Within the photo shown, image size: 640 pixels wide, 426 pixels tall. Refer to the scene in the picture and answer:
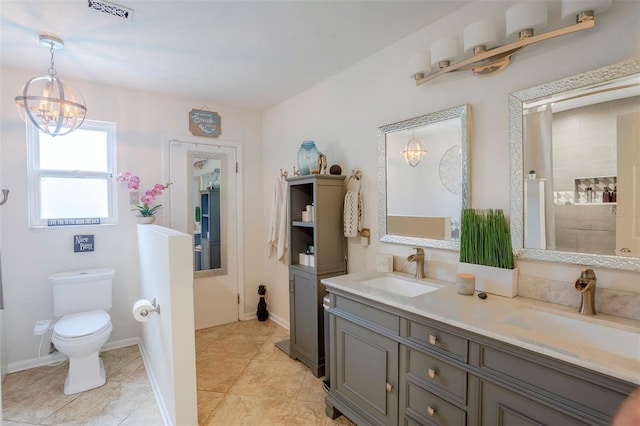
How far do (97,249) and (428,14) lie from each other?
11.1ft

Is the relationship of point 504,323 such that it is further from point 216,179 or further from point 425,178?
point 216,179

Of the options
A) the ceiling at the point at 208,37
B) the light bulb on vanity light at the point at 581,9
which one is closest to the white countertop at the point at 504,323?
the light bulb on vanity light at the point at 581,9

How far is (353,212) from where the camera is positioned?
2504mm

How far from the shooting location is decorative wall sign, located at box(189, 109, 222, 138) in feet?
11.3

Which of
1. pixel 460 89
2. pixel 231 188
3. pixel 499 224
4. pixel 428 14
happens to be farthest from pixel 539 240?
pixel 231 188

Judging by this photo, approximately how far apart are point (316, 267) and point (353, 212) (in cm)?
54

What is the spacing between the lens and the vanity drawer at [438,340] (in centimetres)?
130

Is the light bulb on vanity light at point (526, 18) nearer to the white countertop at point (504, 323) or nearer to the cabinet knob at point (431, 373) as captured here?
the white countertop at point (504, 323)

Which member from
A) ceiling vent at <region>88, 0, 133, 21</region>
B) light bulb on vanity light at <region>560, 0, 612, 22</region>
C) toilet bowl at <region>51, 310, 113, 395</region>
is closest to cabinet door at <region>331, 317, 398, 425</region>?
light bulb on vanity light at <region>560, 0, 612, 22</region>

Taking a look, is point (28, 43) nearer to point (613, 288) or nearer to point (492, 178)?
point (492, 178)

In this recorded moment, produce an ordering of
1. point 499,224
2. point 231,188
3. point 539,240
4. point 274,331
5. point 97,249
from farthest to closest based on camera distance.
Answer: point 231,188 < point 274,331 < point 97,249 < point 499,224 < point 539,240

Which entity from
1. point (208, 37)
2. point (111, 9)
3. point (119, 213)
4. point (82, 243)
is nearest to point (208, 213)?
point (119, 213)

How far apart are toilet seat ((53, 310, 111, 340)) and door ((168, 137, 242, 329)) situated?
1049 mm

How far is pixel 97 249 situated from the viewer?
296 centimetres
